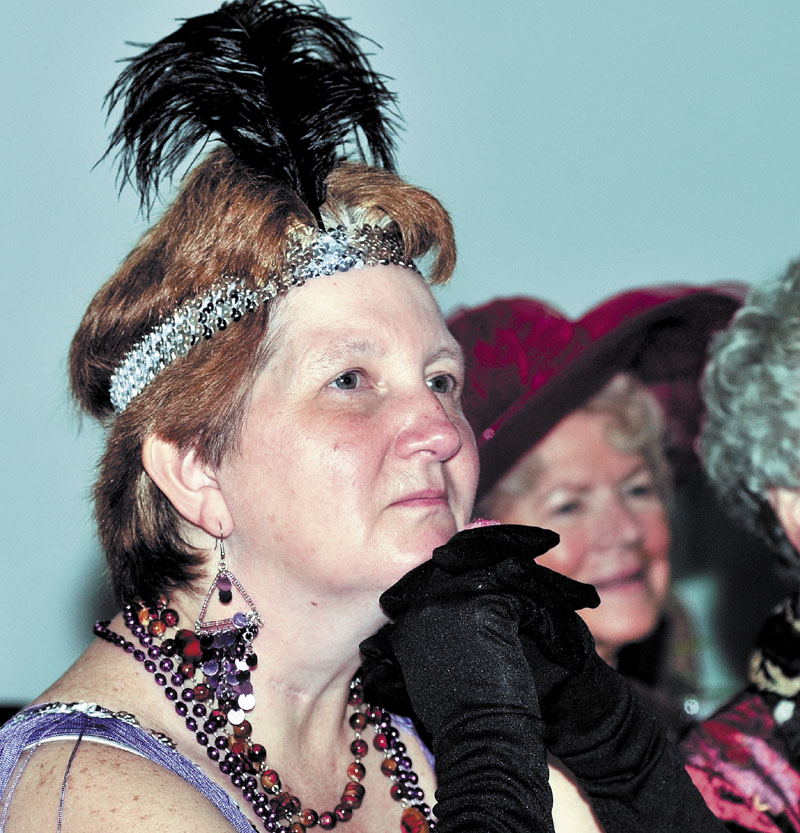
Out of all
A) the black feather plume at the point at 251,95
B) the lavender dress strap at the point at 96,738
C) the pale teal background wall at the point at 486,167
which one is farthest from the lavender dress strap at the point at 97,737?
the pale teal background wall at the point at 486,167

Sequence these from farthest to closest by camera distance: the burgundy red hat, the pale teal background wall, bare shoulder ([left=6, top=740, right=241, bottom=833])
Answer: the pale teal background wall
the burgundy red hat
bare shoulder ([left=6, top=740, right=241, bottom=833])

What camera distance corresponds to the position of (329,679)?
143 cm

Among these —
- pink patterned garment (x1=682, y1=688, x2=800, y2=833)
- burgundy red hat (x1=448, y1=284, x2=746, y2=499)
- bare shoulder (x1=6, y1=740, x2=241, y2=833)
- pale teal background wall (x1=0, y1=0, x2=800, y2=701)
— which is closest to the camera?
bare shoulder (x1=6, y1=740, x2=241, y2=833)

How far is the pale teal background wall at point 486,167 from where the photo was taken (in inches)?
88.0

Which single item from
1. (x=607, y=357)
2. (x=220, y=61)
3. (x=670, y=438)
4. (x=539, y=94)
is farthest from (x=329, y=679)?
(x=539, y=94)

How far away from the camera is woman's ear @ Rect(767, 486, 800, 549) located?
2.14 m

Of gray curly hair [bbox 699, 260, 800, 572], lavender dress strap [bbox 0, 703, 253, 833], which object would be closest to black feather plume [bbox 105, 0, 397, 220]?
lavender dress strap [bbox 0, 703, 253, 833]

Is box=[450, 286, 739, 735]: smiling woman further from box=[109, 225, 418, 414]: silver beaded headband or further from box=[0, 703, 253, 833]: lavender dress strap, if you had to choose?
box=[0, 703, 253, 833]: lavender dress strap

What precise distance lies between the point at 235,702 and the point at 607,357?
1.15 m

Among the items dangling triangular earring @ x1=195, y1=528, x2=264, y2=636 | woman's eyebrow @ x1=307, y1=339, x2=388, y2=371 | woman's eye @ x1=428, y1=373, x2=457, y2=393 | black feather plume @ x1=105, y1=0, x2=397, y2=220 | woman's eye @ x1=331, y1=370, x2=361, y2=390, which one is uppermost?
black feather plume @ x1=105, y1=0, x2=397, y2=220

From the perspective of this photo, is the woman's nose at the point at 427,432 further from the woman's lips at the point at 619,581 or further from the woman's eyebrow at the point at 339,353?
the woman's lips at the point at 619,581

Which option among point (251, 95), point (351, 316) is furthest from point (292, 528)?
point (251, 95)

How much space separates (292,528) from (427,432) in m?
0.18

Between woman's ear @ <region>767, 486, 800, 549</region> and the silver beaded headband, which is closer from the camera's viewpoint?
the silver beaded headband
